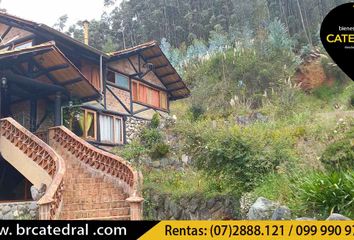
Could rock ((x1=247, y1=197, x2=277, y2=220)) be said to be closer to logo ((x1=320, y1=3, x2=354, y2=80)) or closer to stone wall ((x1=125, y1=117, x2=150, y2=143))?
logo ((x1=320, y1=3, x2=354, y2=80))

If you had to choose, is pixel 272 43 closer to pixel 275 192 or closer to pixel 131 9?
pixel 275 192

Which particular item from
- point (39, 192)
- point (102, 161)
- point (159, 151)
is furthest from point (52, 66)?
point (159, 151)

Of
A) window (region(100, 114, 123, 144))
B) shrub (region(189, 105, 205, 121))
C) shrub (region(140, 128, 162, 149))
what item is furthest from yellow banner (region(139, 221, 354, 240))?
shrub (region(189, 105, 205, 121))

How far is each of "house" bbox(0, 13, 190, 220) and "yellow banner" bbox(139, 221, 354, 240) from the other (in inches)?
206

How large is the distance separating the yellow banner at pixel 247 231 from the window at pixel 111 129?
13997 millimetres

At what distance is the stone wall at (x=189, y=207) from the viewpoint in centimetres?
900

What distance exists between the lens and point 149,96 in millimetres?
21516

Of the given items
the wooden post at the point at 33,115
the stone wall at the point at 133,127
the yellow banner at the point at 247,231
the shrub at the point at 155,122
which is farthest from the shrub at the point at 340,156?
the stone wall at the point at 133,127

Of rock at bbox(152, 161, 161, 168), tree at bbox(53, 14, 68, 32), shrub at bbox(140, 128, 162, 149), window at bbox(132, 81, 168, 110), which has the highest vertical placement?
tree at bbox(53, 14, 68, 32)

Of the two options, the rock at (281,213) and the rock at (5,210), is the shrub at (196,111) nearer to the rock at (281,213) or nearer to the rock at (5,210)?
the rock at (5,210)

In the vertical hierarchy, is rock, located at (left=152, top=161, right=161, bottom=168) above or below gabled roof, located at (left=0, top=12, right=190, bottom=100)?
below

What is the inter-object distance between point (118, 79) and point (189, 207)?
1034 centimetres

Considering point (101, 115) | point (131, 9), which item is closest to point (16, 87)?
point (101, 115)

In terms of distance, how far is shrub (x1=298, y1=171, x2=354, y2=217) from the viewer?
624cm
